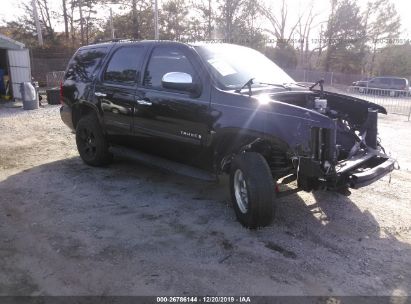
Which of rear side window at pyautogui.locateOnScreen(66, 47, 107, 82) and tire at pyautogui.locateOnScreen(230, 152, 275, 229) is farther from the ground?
rear side window at pyautogui.locateOnScreen(66, 47, 107, 82)

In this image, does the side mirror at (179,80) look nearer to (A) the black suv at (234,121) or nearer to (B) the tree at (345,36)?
(A) the black suv at (234,121)

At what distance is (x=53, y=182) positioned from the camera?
564cm

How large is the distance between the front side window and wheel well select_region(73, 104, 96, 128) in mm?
1571

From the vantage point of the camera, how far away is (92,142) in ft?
20.4

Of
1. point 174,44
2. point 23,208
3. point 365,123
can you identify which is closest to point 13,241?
point 23,208

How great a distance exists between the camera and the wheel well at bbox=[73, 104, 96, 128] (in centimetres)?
633

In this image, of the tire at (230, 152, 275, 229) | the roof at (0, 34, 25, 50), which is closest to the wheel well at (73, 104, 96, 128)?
the tire at (230, 152, 275, 229)

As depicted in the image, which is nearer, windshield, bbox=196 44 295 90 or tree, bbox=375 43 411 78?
windshield, bbox=196 44 295 90

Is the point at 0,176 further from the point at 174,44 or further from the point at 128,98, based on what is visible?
the point at 174,44

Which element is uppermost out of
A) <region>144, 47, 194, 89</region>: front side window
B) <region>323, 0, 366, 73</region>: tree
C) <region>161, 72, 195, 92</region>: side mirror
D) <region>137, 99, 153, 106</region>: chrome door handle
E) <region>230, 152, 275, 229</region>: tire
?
<region>323, 0, 366, 73</region>: tree

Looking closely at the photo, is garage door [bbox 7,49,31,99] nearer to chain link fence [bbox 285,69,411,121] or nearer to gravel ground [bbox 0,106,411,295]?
gravel ground [bbox 0,106,411,295]

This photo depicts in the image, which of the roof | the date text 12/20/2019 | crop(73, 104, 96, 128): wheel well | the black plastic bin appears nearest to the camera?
the date text 12/20/2019

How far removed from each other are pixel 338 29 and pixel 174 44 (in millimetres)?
37320

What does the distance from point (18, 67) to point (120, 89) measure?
12355 mm
